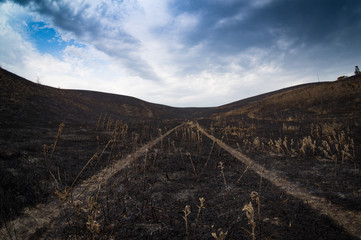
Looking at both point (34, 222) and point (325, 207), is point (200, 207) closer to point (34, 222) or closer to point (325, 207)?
point (325, 207)

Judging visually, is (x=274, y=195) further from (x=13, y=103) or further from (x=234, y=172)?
(x=13, y=103)

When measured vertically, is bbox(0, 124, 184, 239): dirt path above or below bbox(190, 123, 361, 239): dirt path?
above

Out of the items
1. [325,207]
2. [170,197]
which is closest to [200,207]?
[170,197]

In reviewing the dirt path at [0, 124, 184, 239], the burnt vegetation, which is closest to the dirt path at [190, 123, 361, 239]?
the burnt vegetation

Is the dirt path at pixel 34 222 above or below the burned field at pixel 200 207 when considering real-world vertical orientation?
above

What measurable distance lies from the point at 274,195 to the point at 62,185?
18.7 feet

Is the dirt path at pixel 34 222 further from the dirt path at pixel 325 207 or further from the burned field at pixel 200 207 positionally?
the dirt path at pixel 325 207

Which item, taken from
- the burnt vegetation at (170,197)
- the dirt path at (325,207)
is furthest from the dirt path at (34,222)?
the dirt path at (325,207)

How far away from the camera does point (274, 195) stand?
4082mm

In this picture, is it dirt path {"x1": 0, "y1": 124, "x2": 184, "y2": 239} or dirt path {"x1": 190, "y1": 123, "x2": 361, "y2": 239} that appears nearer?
dirt path {"x1": 190, "y1": 123, "x2": 361, "y2": 239}

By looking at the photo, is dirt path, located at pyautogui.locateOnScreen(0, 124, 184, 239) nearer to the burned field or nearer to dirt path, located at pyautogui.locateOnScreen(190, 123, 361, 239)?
the burned field

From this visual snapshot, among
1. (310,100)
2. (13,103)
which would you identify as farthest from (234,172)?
(310,100)

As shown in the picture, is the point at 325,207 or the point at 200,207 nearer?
the point at 200,207

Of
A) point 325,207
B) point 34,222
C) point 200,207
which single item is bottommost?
point 325,207
